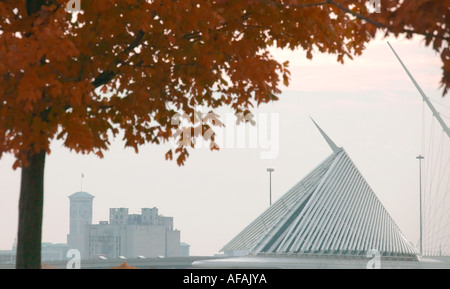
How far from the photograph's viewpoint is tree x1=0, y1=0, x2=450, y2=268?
14.1m

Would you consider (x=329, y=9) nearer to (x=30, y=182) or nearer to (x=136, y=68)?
(x=136, y=68)

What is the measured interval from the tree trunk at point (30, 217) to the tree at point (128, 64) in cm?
2

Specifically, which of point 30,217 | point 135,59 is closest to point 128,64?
point 135,59

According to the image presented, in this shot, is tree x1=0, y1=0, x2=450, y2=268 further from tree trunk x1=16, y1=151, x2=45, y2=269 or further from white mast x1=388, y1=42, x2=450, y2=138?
white mast x1=388, y1=42, x2=450, y2=138

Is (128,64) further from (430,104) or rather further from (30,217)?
(430,104)

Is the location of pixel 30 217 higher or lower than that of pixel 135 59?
lower

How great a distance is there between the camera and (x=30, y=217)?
16.0 metres

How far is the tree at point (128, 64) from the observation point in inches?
555

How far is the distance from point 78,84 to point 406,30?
5.90m

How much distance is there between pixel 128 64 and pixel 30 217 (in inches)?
135

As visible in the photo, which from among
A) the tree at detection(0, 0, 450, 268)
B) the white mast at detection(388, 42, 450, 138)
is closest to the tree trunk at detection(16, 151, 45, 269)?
the tree at detection(0, 0, 450, 268)

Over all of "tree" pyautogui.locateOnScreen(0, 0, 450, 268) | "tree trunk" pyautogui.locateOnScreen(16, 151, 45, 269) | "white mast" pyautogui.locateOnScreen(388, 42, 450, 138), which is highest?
"white mast" pyautogui.locateOnScreen(388, 42, 450, 138)

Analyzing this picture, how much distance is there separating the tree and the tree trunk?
0.02 meters
